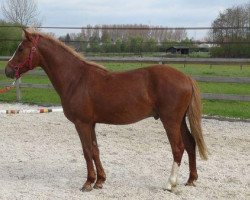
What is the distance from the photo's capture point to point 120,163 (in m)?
5.38

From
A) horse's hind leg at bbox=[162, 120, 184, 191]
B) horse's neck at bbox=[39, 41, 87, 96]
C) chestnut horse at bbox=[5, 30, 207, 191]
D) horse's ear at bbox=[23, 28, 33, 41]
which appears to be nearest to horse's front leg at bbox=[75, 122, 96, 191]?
chestnut horse at bbox=[5, 30, 207, 191]

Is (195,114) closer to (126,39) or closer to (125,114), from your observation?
(125,114)

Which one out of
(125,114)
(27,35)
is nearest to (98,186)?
(125,114)

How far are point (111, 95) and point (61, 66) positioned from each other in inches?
27.2

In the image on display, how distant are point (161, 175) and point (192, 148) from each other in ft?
1.93

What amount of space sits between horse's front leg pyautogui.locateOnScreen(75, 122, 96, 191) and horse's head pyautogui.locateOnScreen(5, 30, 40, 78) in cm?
88

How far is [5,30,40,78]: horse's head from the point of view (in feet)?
14.6

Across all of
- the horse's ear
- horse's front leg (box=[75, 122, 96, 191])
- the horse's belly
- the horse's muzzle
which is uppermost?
the horse's ear

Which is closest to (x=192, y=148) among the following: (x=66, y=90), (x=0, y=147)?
(x=66, y=90)

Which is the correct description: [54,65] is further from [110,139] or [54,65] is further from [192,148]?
[110,139]

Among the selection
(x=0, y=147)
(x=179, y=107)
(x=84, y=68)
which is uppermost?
(x=84, y=68)

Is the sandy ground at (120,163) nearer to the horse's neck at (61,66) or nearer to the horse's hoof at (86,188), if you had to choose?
the horse's hoof at (86,188)

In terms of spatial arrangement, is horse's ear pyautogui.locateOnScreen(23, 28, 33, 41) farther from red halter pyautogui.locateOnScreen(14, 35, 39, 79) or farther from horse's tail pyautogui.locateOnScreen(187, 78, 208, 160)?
horse's tail pyautogui.locateOnScreen(187, 78, 208, 160)

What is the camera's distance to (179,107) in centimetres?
420
